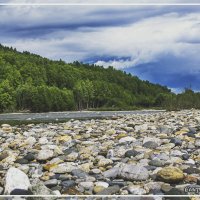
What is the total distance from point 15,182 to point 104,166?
1.84 m

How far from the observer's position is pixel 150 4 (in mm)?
5641

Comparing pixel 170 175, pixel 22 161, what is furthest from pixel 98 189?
pixel 22 161

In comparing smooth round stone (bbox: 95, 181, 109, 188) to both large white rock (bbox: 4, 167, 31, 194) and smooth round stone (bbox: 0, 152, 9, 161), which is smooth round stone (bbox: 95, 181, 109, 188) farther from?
smooth round stone (bbox: 0, 152, 9, 161)

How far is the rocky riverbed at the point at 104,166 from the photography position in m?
6.20

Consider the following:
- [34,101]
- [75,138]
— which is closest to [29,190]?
[75,138]

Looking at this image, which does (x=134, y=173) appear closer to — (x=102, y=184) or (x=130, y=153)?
(x=102, y=184)

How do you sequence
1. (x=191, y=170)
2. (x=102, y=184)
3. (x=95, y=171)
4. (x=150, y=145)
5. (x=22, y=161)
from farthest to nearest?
(x=150, y=145) → (x=22, y=161) → (x=95, y=171) → (x=191, y=170) → (x=102, y=184)

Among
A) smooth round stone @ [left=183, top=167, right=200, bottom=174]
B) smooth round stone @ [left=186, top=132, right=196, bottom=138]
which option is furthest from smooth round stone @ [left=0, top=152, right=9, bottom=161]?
smooth round stone @ [left=186, top=132, right=196, bottom=138]

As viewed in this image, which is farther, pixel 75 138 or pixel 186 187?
pixel 75 138

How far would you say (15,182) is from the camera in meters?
6.17

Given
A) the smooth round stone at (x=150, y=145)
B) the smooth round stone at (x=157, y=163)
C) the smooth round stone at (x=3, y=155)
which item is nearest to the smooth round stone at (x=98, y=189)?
the smooth round stone at (x=157, y=163)

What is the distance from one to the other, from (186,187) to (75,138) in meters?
5.16

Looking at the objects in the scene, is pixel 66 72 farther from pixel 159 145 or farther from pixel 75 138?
pixel 159 145

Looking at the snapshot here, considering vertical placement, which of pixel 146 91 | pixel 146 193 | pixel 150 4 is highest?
pixel 150 4
